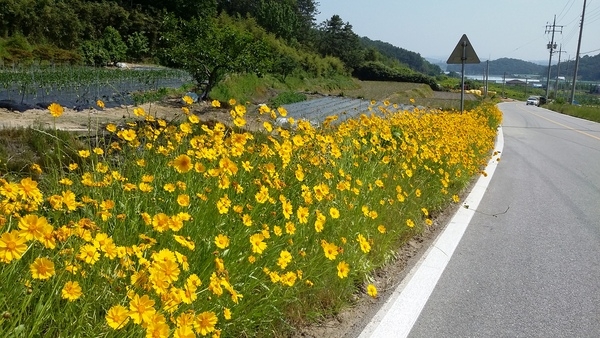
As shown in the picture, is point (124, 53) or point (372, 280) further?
point (124, 53)

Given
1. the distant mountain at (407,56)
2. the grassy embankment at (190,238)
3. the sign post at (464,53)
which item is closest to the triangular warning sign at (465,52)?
the sign post at (464,53)

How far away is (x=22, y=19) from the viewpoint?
32094mm

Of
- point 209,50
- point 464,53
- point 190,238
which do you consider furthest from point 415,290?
point 209,50

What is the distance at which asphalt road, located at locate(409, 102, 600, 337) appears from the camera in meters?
3.49

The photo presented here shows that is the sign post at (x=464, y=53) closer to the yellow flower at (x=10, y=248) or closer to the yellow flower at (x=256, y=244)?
the yellow flower at (x=256, y=244)

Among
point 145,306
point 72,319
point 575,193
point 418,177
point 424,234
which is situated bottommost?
point 575,193

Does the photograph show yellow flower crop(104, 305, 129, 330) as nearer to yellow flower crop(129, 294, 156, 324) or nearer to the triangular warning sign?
yellow flower crop(129, 294, 156, 324)

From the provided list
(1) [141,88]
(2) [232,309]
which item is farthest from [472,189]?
(1) [141,88]

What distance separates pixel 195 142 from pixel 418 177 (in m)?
3.45

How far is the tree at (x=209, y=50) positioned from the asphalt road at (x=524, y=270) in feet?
34.2

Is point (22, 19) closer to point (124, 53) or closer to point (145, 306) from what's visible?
point (124, 53)

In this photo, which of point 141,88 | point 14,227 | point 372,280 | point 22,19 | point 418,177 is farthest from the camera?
point 22,19

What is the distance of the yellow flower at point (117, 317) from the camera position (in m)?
1.68

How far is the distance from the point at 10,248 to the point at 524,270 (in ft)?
13.5
